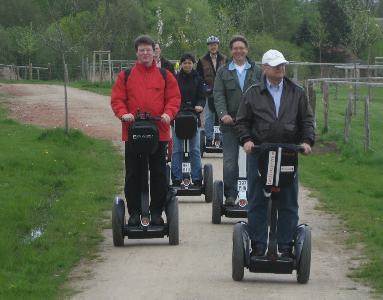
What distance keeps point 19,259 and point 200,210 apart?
408cm

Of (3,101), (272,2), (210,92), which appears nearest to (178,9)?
(272,2)

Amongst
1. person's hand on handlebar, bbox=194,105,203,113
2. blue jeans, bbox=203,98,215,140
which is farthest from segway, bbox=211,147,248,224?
blue jeans, bbox=203,98,215,140

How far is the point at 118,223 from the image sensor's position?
36.1ft

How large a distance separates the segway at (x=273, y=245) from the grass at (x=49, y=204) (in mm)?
1470

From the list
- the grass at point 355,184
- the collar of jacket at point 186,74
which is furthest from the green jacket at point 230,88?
the collar of jacket at point 186,74

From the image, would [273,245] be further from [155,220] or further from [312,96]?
[312,96]

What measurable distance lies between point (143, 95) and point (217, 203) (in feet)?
6.90

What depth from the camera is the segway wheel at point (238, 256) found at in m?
9.25

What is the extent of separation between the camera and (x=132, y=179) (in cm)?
1111

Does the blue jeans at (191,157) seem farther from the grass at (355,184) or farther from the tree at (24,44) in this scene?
the tree at (24,44)

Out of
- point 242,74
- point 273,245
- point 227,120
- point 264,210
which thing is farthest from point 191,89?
point 273,245

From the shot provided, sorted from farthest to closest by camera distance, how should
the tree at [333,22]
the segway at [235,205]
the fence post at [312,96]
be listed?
the tree at [333,22] < the fence post at [312,96] < the segway at [235,205]

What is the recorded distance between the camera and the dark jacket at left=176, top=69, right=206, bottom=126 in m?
14.9

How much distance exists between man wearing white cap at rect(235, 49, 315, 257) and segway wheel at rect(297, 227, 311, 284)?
0.20 m
